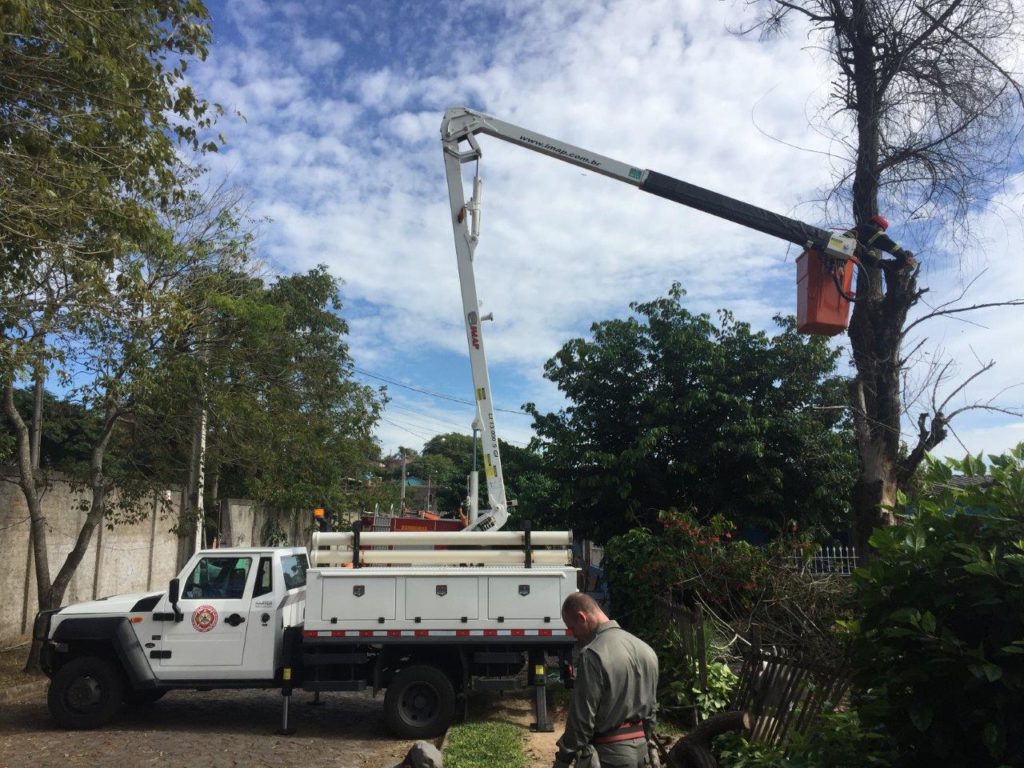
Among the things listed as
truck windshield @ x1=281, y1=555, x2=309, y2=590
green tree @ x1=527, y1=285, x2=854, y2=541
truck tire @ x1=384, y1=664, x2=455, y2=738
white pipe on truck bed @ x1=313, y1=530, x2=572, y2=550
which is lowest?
truck tire @ x1=384, y1=664, x2=455, y2=738

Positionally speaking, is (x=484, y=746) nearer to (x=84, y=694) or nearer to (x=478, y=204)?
(x=84, y=694)

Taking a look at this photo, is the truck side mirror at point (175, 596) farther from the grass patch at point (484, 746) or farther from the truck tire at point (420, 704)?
the grass patch at point (484, 746)

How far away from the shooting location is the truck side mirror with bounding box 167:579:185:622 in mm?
9188

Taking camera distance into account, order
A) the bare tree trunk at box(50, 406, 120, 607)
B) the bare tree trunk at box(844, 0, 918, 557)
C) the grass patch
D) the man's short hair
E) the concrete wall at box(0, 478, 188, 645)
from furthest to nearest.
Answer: the concrete wall at box(0, 478, 188, 645) < the bare tree trunk at box(50, 406, 120, 607) < the bare tree trunk at box(844, 0, 918, 557) < the grass patch < the man's short hair

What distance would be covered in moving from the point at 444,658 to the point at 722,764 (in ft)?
11.6

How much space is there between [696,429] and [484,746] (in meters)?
9.29

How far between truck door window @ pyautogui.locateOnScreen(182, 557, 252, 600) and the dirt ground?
1470 millimetres

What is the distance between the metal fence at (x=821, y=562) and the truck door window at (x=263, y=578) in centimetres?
606

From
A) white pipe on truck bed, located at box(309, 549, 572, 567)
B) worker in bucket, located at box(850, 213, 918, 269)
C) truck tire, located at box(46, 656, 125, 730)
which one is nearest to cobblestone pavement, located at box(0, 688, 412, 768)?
truck tire, located at box(46, 656, 125, 730)

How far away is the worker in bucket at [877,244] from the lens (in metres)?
8.64

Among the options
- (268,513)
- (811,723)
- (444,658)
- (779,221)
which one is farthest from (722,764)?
(268,513)

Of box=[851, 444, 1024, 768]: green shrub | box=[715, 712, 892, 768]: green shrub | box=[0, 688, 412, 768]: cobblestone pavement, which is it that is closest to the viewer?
box=[851, 444, 1024, 768]: green shrub

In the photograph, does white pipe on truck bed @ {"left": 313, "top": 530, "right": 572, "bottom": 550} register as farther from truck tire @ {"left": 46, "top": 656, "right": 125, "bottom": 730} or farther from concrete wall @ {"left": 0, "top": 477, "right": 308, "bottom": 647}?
concrete wall @ {"left": 0, "top": 477, "right": 308, "bottom": 647}

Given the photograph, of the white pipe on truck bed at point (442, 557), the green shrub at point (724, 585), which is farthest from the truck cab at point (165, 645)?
the green shrub at point (724, 585)
